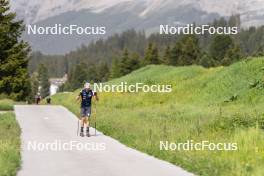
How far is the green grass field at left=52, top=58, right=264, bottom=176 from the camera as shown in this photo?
577 inches

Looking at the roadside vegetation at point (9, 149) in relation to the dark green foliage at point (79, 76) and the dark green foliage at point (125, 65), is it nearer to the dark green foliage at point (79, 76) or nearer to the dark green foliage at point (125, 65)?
the dark green foliage at point (125, 65)

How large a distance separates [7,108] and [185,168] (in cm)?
2703

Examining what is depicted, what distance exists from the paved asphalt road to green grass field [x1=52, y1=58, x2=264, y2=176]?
1.92ft

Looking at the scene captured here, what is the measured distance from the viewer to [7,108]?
129 feet

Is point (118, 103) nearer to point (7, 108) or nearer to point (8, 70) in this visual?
point (7, 108)

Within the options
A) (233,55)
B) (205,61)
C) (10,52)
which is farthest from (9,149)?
(233,55)

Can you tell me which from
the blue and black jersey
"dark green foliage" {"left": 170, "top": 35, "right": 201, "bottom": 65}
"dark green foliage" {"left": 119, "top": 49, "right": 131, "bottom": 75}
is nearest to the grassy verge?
the blue and black jersey

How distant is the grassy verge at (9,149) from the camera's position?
1333 centimetres

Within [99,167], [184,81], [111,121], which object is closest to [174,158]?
[99,167]

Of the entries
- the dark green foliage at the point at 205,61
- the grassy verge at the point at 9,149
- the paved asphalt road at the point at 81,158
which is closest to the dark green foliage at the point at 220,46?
the dark green foliage at the point at 205,61

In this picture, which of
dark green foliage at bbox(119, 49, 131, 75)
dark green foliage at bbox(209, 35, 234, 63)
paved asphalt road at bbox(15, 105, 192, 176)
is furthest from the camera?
dark green foliage at bbox(209, 35, 234, 63)

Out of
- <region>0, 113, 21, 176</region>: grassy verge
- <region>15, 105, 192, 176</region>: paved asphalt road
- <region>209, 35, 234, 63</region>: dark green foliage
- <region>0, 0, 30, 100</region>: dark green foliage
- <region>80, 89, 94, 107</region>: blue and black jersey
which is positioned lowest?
<region>15, 105, 192, 176</region>: paved asphalt road

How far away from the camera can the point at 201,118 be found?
81.8 ft

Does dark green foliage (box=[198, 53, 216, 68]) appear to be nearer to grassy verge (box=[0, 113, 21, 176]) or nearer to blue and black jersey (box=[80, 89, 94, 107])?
grassy verge (box=[0, 113, 21, 176])
